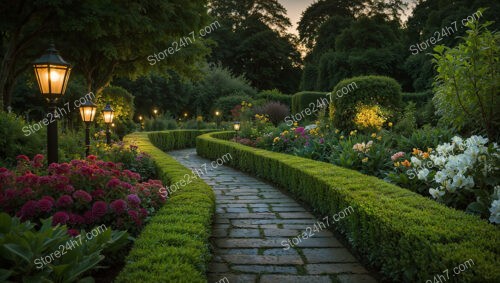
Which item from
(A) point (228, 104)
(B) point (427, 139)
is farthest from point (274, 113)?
(B) point (427, 139)

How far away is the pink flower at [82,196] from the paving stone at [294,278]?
172 centimetres

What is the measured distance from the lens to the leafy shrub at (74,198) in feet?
11.3

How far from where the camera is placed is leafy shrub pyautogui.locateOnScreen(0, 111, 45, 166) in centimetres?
614

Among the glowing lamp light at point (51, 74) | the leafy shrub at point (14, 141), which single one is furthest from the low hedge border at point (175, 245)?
the leafy shrub at point (14, 141)

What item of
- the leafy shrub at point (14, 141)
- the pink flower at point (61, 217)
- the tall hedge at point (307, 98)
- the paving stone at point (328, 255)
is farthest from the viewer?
the tall hedge at point (307, 98)

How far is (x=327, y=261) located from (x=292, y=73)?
40.0 meters

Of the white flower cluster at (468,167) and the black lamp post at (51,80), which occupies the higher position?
the black lamp post at (51,80)

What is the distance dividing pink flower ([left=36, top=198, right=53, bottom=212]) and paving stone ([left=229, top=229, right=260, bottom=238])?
2008mm

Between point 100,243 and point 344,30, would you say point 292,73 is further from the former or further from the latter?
point 100,243

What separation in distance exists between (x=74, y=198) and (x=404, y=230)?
2.90 m

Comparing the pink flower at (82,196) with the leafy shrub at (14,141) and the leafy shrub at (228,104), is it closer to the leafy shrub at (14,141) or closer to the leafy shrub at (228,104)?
the leafy shrub at (14,141)

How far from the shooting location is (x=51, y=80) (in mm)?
4203

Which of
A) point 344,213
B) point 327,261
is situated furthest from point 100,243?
point 344,213

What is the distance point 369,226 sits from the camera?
11.5ft
